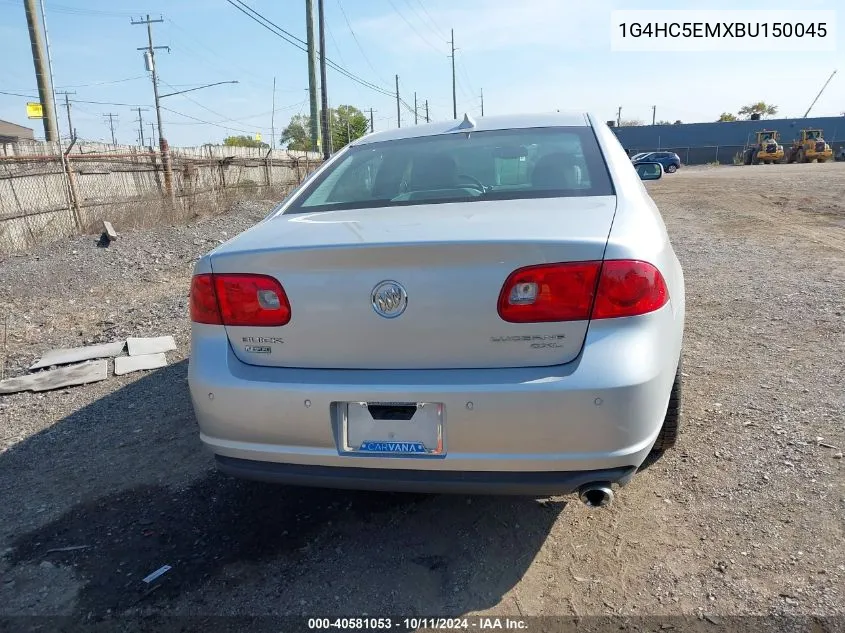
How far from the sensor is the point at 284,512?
2.79 m

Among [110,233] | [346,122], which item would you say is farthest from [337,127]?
[110,233]

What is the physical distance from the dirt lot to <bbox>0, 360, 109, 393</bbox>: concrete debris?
0.51 feet

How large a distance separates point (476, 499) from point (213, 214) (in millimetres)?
12942

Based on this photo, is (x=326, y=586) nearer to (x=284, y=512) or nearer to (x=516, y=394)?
(x=284, y=512)

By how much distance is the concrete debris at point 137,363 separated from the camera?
484 centimetres

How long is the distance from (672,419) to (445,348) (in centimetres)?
138

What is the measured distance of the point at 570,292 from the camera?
196 centimetres

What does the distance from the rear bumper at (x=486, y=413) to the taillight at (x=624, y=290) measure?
0.04 metres

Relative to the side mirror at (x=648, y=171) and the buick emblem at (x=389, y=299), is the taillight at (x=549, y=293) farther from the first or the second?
the side mirror at (x=648, y=171)

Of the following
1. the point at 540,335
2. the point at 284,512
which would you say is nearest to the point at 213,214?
the point at 284,512

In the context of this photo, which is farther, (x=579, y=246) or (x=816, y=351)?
(x=816, y=351)

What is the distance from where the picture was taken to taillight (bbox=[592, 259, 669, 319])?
6.45 feet

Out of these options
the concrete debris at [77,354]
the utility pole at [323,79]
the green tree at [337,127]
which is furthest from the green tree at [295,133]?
the concrete debris at [77,354]

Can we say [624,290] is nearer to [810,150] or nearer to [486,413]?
[486,413]
